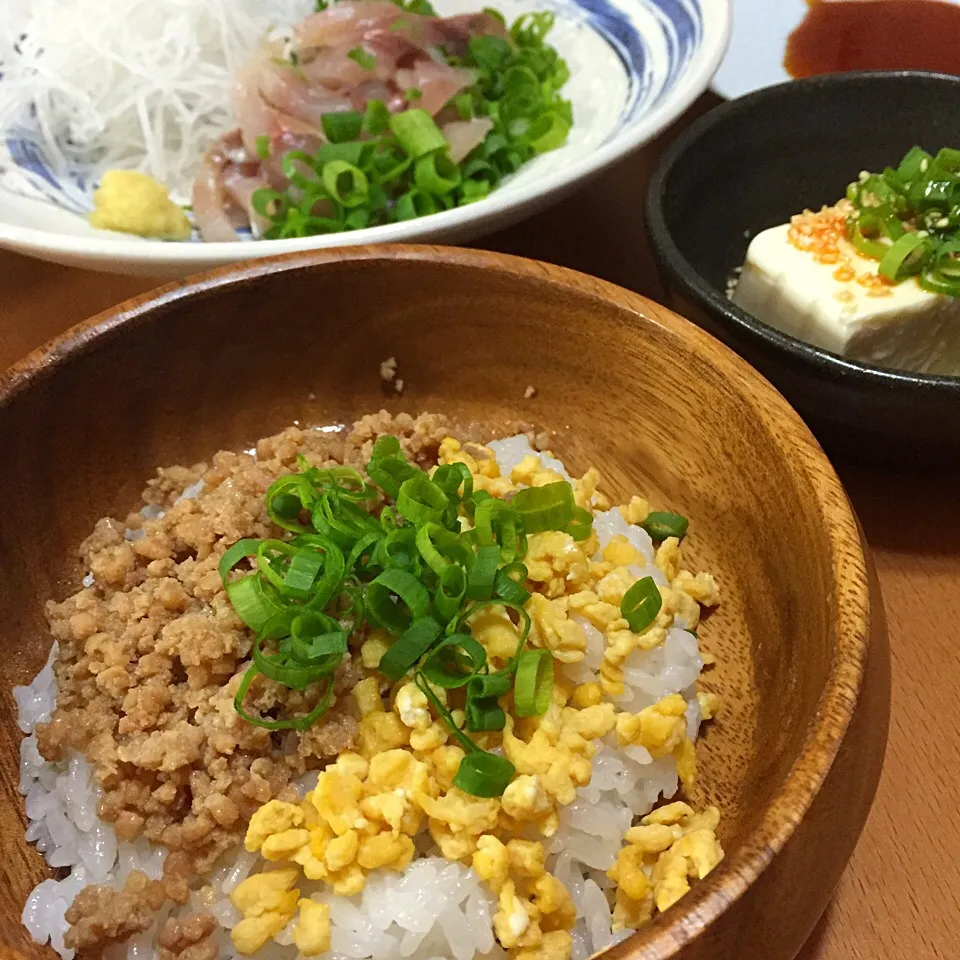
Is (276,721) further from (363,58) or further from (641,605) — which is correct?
(363,58)

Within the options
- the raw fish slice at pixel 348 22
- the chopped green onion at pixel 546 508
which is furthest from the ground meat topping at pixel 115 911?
the raw fish slice at pixel 348 22

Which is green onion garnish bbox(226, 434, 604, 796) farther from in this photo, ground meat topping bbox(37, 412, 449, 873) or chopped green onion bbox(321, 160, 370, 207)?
chopped green onion bbox(321, 160, 370, 207)

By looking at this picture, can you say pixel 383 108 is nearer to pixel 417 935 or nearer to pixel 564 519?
pixel 564 519

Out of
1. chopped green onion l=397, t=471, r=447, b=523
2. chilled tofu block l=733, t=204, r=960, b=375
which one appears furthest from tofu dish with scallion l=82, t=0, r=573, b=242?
chopped green onion l=397, t=471, r=447, b=523

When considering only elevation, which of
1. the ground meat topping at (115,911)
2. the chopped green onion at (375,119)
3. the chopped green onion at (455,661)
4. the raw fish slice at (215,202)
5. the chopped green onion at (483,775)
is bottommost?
the ground meat topping at (115,911)

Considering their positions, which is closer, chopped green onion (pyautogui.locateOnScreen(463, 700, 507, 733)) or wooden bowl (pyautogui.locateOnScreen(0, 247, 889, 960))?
wooden bowl (pyautogui.locateOnScreen(0, 247, 889, 960))

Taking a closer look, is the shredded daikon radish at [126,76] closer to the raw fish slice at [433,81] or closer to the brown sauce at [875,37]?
the raw fish slice at [433,81]
